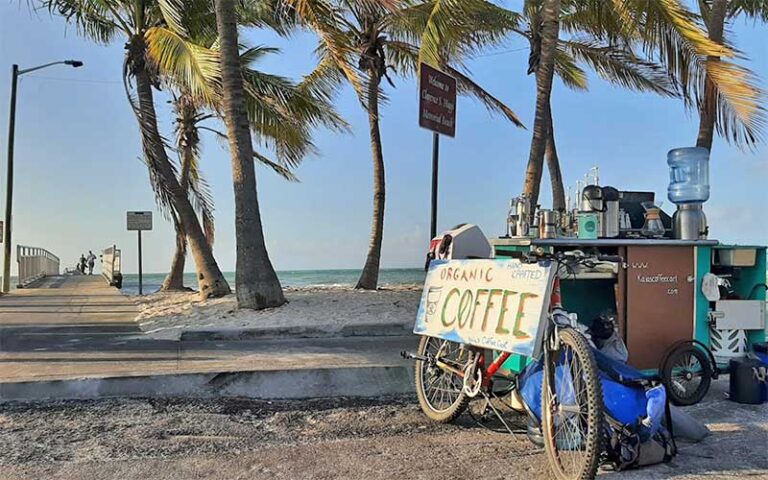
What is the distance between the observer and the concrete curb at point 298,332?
869cm

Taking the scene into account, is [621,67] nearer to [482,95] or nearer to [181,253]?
[482,95]

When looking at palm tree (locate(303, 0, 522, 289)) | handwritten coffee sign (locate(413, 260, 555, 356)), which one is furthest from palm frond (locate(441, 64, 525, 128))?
handwritten coffee sign (locate(413, 260, 555, 356))

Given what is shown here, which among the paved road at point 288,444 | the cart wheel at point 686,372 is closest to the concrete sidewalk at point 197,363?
the paved road at point 288,444

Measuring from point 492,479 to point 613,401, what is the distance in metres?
0.90

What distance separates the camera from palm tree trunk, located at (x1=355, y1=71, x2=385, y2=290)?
1577 cm

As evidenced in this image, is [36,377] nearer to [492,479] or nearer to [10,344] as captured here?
[10,344]

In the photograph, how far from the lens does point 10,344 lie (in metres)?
8.35

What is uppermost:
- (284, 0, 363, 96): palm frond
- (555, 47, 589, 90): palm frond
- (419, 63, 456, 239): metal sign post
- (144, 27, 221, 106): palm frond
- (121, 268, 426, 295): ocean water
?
(555, 47, 589, 90): palm frond

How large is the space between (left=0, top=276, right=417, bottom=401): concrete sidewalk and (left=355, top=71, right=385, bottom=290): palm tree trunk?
6587mm

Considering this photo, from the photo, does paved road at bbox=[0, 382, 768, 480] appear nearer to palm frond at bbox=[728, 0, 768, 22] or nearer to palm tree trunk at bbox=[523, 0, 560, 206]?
palm tree trunk at bbox=[523, 0, 560, 206]

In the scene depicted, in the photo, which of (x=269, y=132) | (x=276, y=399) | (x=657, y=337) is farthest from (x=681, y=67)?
(x=269, y=132)

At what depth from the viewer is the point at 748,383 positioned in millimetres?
5441

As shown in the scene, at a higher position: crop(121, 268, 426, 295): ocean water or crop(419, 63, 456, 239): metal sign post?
crop(419, 63, 456, 239): metal sign post

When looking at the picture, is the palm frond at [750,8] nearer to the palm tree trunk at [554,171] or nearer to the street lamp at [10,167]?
the palm tree trunk at [554,171]
